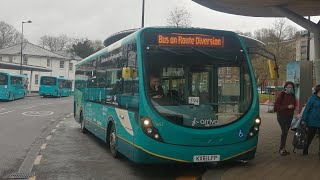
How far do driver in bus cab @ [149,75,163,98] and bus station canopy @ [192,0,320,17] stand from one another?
355 inches

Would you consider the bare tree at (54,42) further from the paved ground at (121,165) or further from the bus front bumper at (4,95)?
the paved ground at (121,165)

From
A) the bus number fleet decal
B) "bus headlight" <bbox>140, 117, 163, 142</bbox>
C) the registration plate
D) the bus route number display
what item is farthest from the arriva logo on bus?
the bus route number display

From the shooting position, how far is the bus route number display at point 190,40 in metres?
8.81

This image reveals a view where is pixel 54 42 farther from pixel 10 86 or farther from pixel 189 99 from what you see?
pixel 189 99

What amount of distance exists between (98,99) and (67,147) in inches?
62.0

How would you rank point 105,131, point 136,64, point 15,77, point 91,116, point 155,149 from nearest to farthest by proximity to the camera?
point 155,149, point 136,64, point 105,131, point 91,116, point 15,77

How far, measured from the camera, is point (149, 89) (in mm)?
8516

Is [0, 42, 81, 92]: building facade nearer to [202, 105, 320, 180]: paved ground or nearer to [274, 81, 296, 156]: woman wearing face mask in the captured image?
[274, 81, 296, 156]: woman wearing face mask

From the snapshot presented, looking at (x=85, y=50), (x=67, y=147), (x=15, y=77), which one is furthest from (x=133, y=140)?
(x=85, y=50)

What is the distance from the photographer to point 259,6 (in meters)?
17.8

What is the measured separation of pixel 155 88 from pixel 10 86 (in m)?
37.1

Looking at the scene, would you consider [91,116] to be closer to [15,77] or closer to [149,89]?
[149,89]

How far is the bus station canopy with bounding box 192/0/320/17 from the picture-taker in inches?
654

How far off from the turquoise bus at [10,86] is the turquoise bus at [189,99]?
34681 millimetres
